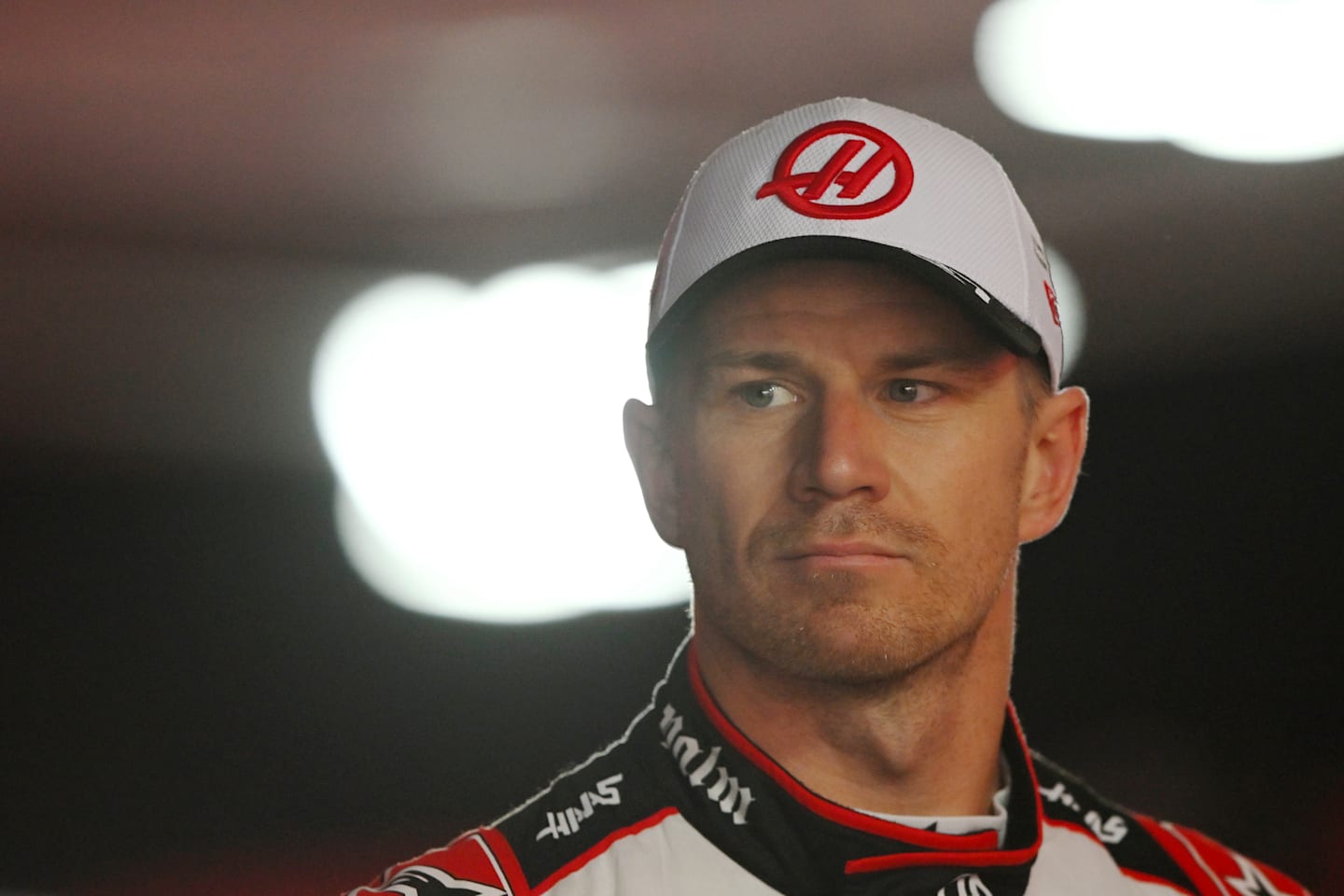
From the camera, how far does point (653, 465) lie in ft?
2.97

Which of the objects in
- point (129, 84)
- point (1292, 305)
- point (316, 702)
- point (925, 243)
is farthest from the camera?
point (1292, 305)

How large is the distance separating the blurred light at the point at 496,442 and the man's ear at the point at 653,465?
189 millimetres

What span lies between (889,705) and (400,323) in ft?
2.20

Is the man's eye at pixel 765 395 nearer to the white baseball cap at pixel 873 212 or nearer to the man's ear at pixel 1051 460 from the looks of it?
the white baseball cap at pixel 873 212

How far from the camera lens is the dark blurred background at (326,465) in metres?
1.11

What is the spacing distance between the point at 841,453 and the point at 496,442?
20.0 inches

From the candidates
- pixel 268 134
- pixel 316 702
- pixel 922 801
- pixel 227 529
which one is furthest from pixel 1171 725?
pixel 268 134

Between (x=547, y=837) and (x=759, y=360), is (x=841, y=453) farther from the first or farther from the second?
(x=547, y=837)

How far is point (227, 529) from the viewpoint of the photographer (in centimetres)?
123

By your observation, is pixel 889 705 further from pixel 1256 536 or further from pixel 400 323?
pixel 400 323

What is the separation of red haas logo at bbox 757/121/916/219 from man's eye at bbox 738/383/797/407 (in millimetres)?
112

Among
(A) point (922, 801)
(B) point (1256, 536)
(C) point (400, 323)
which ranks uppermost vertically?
(C) point (400, 323)

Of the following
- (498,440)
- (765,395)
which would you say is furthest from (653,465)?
(498,440)

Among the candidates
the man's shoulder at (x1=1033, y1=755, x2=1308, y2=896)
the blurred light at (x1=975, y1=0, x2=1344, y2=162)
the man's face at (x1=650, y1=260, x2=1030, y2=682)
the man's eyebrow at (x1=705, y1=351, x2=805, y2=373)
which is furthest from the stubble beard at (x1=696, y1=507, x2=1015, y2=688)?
the blurred light at (x1=975, y1=0, x2=1344, y2=162)
